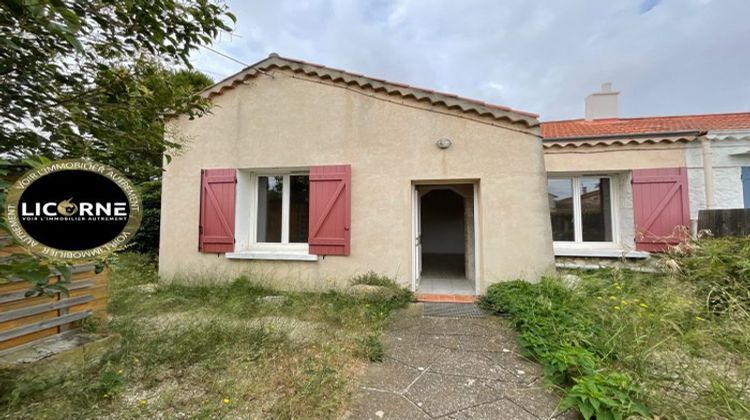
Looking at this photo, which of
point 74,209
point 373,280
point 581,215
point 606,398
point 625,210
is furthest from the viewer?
point 581,215

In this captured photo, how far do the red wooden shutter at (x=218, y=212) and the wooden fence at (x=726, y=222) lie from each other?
8.95 meters

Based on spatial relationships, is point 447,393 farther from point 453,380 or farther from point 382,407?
point 382,407

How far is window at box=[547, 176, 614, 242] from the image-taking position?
659 centimetres

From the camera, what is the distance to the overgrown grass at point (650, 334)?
6.64 ft

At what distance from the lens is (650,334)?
281 cm

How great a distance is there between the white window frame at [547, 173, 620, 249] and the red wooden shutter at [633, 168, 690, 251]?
0.45 metres

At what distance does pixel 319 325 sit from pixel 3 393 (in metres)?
2.78

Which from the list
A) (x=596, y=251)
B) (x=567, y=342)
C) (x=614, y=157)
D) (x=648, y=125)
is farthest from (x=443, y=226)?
(x=567, y=342)

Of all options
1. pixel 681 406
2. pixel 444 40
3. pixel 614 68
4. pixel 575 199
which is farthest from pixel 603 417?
pixel 614 68

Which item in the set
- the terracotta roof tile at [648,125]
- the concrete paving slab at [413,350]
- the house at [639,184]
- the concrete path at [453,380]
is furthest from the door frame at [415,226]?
the terracotta roof tile at [648,125]

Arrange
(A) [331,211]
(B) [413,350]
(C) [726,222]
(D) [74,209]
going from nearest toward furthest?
1. (D) [74,209]
2. (B) [413,350]
3. (C) [726,222]
4. (A) [331,211]

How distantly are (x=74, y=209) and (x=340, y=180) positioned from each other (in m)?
3.62

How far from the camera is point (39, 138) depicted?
6.89 feet

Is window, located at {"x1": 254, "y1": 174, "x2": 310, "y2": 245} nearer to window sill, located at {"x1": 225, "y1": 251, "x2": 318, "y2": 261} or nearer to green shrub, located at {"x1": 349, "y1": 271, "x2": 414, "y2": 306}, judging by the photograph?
window sill, located at {"x1": 225, "y1": 251, "x2": 318, "y2": 261}
